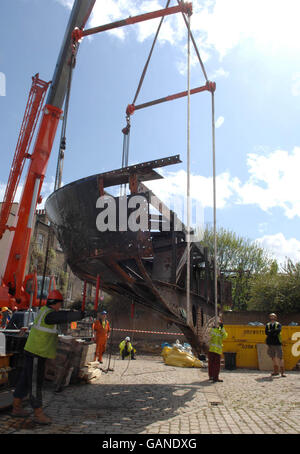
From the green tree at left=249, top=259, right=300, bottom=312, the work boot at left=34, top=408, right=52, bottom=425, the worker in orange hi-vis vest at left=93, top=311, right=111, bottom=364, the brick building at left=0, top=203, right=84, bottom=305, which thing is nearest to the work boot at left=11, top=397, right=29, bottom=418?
the work boot at left=34, top=408, right=52, bottom=425

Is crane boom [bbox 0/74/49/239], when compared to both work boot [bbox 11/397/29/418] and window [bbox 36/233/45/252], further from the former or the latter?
window [bbox 36/233/45/252]

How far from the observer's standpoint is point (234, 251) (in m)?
30.6

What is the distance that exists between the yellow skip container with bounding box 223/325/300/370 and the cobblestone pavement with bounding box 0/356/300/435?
10.2 feet

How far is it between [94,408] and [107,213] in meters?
4.32

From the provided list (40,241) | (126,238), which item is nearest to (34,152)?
(126,238)

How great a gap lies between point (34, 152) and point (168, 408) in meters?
7.51

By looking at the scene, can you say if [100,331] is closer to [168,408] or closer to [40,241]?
[168,408]

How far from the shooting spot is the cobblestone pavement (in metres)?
3.63

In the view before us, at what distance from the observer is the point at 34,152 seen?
9398mm

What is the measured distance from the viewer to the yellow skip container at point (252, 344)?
1034 cm

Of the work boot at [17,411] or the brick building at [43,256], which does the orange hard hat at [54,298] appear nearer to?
the work boot at [17,411]

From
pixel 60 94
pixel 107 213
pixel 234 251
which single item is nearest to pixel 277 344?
pixel 107 213
